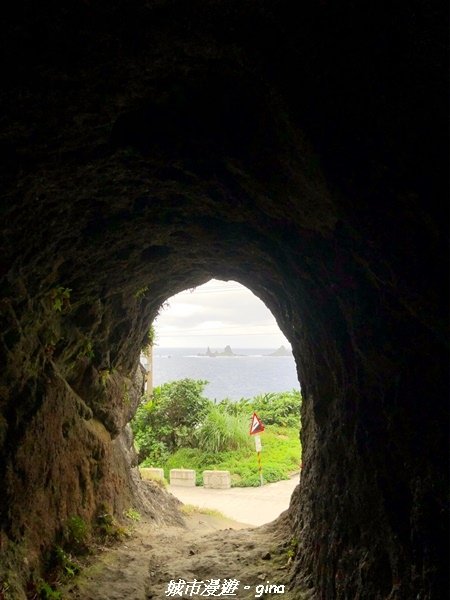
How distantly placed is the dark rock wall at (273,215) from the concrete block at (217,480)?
32.4 feet

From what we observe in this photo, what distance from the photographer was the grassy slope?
16.2 m

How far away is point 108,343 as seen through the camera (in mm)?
7176

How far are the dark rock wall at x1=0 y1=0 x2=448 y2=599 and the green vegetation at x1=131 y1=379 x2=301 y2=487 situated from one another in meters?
12.7

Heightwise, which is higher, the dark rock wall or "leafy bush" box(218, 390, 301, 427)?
the dark rock wall

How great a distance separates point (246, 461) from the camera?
1819 cm

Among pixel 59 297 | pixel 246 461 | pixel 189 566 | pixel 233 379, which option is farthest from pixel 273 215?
pixel 233 379

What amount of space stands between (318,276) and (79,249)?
2415 millimetres

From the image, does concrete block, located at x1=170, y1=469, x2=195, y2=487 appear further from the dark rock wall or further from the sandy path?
the dark rock wall

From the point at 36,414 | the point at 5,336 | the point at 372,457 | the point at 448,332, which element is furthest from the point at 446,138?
the point at 36,414

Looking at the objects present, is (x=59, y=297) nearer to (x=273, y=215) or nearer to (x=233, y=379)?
(x=273, y=215)

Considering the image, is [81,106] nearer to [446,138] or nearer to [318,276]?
[446,138]

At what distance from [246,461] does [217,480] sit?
328 centimetres

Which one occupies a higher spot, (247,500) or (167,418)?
(167,418)

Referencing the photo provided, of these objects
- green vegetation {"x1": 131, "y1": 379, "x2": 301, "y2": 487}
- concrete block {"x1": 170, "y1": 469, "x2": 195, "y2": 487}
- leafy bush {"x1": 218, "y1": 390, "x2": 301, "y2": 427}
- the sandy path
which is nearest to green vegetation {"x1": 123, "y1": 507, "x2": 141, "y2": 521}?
the sandy path
